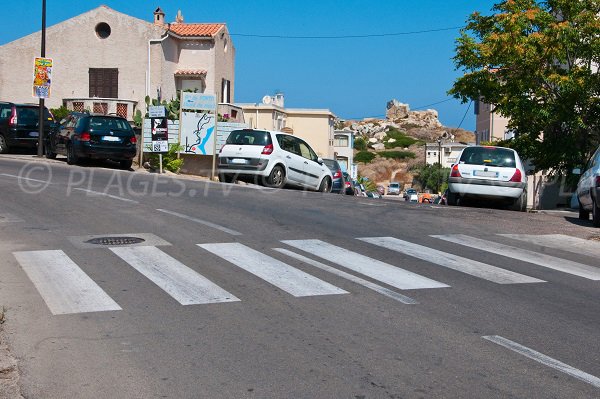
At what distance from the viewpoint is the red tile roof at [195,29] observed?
43938 millimetres

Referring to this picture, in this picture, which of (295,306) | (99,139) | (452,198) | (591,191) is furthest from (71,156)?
(295,306)

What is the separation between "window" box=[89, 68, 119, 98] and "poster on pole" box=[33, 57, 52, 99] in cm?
1469

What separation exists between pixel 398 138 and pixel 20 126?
99.0 meters

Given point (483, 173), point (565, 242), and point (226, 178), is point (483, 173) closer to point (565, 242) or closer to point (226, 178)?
point (565, 242)

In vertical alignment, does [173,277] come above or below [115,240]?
below

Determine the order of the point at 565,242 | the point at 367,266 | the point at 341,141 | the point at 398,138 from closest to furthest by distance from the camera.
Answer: the point at 367,266 < the point at 565,242 < the point at 341,141 < the point at 398,138

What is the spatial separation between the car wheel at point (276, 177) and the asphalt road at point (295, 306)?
723cm

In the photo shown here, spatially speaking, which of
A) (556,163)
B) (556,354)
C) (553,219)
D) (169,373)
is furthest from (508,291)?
(556,163)

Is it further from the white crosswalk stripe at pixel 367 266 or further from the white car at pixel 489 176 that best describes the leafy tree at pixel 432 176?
the white crosswalk stripe at pixel 367 266

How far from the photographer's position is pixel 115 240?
1102 cm

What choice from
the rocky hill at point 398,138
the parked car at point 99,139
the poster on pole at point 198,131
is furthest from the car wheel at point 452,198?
the rocky hill at point 398,138

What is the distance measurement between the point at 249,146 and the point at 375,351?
626 inches

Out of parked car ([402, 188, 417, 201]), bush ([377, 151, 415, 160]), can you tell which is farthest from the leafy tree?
bush ([377, 151, 415, 160])

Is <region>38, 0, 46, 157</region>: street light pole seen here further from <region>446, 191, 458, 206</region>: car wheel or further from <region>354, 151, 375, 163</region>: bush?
<region>354, 151, 375, 163</region>: bush
